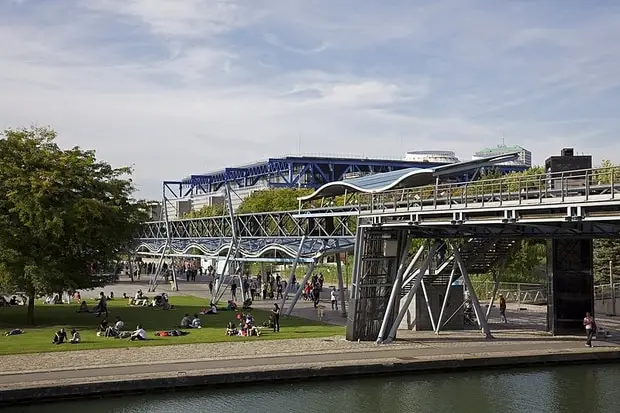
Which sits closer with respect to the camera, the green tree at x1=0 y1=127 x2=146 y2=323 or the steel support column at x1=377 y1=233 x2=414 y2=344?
the steel support column at x1=377 y1=233 x2=414 y2=344

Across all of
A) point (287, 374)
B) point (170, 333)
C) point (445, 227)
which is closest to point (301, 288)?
point (170, 333)

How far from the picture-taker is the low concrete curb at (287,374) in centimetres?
2364

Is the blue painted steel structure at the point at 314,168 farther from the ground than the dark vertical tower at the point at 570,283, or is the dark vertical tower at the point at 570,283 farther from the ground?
the blue painted steel structure at the point at 314,168

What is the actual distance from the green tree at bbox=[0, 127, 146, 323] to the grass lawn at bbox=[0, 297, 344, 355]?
2.25 m

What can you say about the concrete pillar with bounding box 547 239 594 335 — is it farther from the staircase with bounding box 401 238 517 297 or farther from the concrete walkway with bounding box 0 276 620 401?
the staircase with bounding box 401 238 517 297

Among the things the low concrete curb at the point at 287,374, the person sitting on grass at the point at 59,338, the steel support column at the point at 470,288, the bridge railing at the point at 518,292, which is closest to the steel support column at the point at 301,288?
the steel support column at the point at 470,288

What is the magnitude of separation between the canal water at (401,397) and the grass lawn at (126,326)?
331 inches

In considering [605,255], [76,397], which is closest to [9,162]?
A: [76,397]

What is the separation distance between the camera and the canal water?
2425 centimetres

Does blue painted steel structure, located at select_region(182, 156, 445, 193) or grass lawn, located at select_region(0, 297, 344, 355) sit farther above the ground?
blue painted steel structure, located at select_region(182, 156, 445, 193)

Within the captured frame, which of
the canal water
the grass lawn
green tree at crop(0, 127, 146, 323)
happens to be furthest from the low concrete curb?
green tree at crop(0, 127, 146, 323)

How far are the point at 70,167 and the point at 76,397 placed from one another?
2038 centimetres

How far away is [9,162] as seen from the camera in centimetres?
4116

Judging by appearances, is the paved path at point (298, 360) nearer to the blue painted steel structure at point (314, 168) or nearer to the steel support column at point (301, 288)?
the steel support column at point (301, 288)
